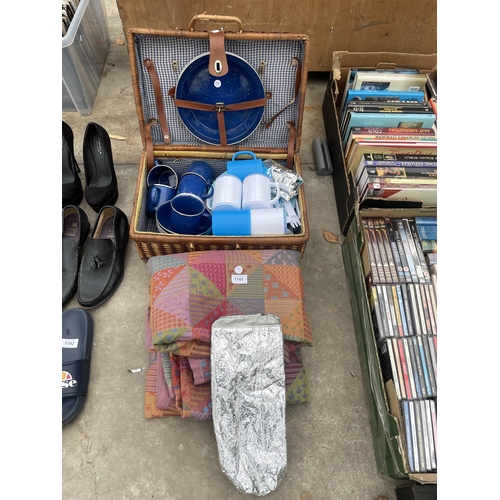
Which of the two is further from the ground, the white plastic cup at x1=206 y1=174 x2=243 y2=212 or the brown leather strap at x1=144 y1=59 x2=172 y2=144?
the brown leather strap at x1=144 y1=59 x2=172 y2=144

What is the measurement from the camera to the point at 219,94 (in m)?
1.90

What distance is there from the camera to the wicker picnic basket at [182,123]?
1.74 meters

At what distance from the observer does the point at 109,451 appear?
166cm

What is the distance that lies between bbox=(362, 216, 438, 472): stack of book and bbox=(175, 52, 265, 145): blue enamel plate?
0.86 m

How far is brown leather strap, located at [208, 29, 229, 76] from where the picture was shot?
1.63 metres

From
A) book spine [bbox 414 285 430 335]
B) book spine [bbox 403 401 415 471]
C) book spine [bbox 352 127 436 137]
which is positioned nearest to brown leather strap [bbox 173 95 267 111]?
book spine [bbox 352 127 436 137]

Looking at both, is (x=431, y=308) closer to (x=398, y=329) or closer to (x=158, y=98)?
(x=398, y=329)

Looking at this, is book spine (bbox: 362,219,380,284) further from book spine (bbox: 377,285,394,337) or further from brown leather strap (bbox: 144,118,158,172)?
brown leather strap (bbox: 144,118,158,172)

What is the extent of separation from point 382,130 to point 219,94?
1.00 meters

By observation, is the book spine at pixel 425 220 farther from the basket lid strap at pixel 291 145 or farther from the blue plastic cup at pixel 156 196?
the blue plastic cup at pixel 156 196

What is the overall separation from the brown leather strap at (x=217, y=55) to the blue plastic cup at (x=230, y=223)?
658mm

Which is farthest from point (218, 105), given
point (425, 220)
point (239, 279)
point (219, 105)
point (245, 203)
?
point (425, 220)

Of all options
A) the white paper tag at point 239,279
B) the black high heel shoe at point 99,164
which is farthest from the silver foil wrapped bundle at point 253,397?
the black high heel shoe at point 99,164
